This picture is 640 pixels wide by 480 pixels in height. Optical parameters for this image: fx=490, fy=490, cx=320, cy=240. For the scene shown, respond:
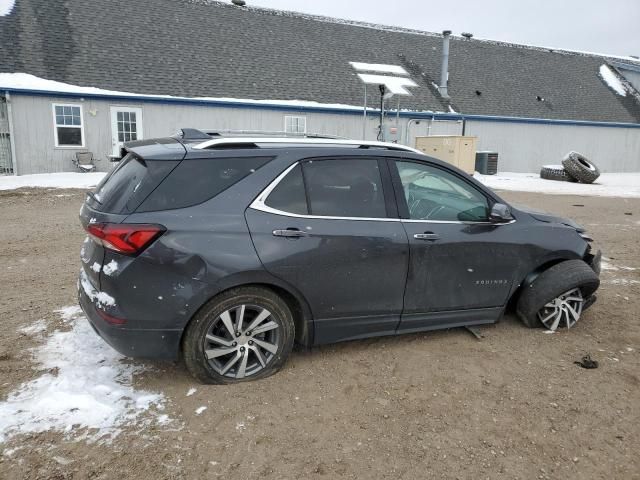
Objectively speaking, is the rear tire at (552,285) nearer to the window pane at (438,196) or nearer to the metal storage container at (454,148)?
the window pane at (438,196)

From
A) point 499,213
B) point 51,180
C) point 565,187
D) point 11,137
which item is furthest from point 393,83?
point 499,213

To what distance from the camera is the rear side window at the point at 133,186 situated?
3.09 metres

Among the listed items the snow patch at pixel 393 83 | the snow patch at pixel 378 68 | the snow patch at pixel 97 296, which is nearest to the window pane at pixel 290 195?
the snow patch at pixel 97 296

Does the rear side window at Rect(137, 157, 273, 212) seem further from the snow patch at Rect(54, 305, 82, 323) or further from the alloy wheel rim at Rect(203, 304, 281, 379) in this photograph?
the snow patch at Rect(54, 305, 82, 323)

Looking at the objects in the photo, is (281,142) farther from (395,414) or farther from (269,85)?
(269,85)

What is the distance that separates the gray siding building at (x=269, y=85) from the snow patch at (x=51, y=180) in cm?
78

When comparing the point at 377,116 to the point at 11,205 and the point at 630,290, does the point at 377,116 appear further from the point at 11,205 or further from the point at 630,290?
the point at 630,290

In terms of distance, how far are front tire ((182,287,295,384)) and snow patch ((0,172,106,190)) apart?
12214 millimetres

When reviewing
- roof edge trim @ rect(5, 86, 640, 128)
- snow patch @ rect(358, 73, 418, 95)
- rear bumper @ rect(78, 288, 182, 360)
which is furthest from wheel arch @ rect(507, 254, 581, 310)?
roof edge trim @ rect(5, 86, 640, 128)

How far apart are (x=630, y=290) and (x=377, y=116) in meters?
16.5

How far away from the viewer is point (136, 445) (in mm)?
2715

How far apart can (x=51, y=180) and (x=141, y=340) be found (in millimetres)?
13770

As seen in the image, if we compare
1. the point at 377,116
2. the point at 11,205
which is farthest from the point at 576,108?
the point at 11,205

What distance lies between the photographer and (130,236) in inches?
117
